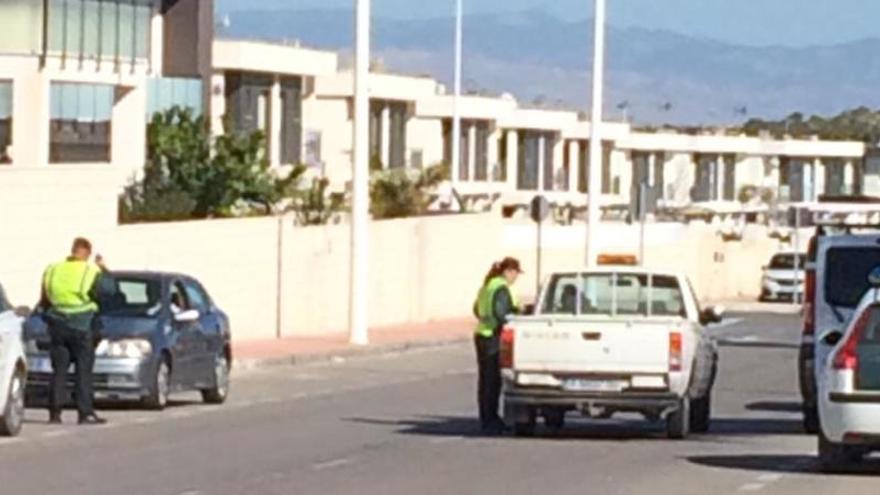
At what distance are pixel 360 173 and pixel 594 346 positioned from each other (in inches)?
787

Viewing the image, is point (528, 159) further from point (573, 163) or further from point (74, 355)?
point (74, 355)

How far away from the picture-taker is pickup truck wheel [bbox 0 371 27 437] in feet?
79.6

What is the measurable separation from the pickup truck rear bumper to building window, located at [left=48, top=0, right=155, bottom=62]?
3273 centimetres

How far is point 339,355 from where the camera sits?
142ft

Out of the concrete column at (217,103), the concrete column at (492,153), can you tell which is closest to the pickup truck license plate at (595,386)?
the concrete column at (217,103)

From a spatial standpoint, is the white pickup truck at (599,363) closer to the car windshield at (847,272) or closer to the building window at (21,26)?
the car windshield at (847,272)

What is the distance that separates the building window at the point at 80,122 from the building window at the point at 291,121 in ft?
57.5

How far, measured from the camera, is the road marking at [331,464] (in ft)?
72.3

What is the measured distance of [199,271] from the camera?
43375 mm

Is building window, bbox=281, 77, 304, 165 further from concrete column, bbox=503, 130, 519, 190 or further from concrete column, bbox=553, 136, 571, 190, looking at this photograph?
concrete column, bbox=553, 136, 571, 190

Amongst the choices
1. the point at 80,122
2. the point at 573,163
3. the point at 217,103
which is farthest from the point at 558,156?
the point at 80,122

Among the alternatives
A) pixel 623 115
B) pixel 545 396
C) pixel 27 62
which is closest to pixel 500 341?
pixel 545 396

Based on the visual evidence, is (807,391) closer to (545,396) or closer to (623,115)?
(545,396)

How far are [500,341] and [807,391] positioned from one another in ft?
10.9
